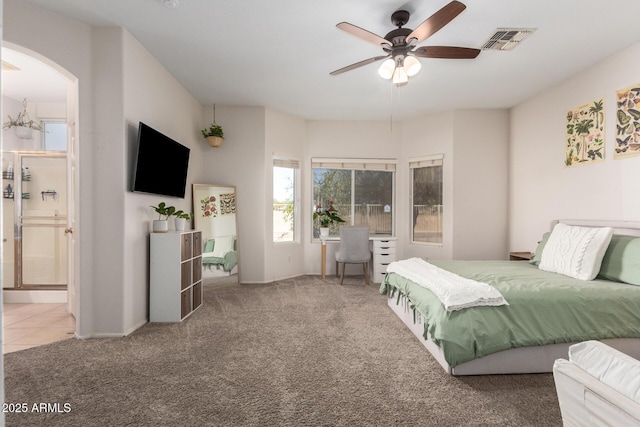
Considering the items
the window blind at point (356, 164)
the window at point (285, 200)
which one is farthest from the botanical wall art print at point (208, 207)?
the window blind at point (356, 164)

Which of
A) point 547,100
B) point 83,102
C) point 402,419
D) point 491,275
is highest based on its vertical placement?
point 547,100

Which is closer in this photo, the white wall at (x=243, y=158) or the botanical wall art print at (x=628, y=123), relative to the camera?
the botanical wall art print at (x=628, y=123)

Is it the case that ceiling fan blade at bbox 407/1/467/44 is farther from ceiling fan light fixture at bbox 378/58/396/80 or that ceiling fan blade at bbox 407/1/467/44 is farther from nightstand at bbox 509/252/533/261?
nightstand at bbox 509/252/533/261

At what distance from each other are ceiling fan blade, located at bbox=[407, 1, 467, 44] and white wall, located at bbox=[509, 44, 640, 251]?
237 centimetres

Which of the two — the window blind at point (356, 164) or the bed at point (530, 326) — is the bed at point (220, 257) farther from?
the bed at point (530, 326)

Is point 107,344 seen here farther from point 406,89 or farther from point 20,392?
point 406,89

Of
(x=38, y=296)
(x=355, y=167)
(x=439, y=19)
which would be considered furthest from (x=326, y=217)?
(x=38, y=296)

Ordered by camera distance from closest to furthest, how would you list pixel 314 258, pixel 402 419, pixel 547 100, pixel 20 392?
pixel 402 419
pixel 20 392
pixel 547 100
pixel 314 258

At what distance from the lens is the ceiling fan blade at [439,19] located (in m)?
2.29

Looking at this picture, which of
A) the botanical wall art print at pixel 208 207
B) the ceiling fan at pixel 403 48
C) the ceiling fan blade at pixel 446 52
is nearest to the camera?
the ceiling fan at pixel 403 48

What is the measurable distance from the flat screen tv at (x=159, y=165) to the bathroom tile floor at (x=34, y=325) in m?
1.53

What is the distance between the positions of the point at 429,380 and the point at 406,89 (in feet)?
11.7

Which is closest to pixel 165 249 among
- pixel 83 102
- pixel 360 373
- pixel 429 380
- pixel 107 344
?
pixel 107 344

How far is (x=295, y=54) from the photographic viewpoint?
146 inches
